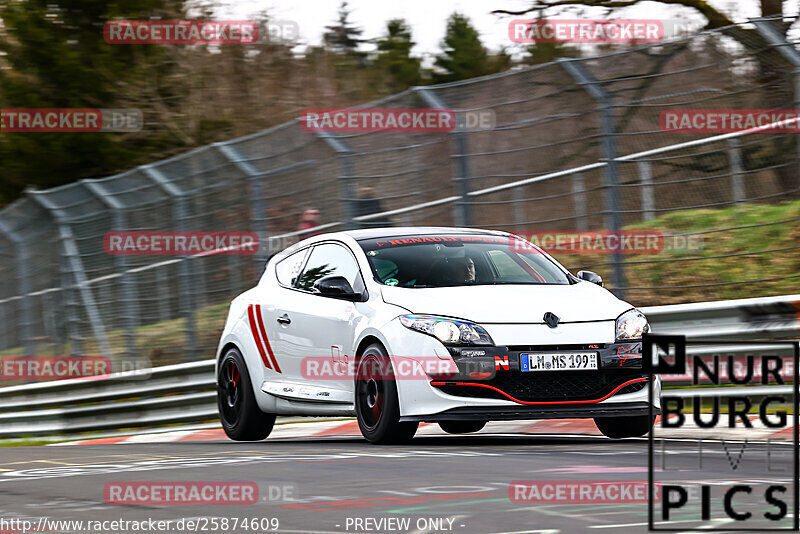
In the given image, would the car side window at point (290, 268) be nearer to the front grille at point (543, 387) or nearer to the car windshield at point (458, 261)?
the car windshield at point (458, 261)

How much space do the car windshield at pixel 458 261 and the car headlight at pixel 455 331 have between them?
0.83m

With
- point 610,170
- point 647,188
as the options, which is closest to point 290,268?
Answer: point 610,170

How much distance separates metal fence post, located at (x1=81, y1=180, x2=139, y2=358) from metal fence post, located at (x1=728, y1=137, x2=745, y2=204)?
24.8 ft

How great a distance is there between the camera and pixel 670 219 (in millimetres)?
11820

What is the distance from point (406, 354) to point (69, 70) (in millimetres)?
20107

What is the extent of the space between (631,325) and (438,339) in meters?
1.20

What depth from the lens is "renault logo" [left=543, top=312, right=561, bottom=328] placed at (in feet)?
26.3

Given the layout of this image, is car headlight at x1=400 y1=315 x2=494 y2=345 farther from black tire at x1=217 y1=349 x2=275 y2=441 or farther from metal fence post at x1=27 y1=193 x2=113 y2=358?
metal fence post at x1=27 y1=193 x2=113 y2=358

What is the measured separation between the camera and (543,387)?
7.94m

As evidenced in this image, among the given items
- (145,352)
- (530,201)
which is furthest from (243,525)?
(145,352)

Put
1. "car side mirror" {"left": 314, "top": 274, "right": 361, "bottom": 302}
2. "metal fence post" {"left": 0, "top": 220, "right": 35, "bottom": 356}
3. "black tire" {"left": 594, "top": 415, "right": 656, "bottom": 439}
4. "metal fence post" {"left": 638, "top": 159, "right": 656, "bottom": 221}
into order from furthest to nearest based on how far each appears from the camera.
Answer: "metal fence post" {"left": 0, "top": 220, "right": 35, "bottom": 356}, "metal fence post" {"left": 638, "top": 159, "right": 656, "bottom": 221}, "car side mirror" {"left": 314, "top": 274, "right": 361, "bottom": 302}, "black tire" {"left": 594, "top": 415, "right": 656, "bottom": 439}

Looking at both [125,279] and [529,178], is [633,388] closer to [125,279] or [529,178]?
[529,178]

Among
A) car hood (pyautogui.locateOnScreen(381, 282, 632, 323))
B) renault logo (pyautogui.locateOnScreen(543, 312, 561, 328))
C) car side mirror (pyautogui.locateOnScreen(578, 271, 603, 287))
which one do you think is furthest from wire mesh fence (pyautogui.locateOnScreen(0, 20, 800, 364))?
renault logo (pyautogui.locateOnScreen(543, 312, 561, 328))

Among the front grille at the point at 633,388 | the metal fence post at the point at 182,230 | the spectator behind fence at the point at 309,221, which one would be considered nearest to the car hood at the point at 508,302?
the front grille at the point at 633,388
